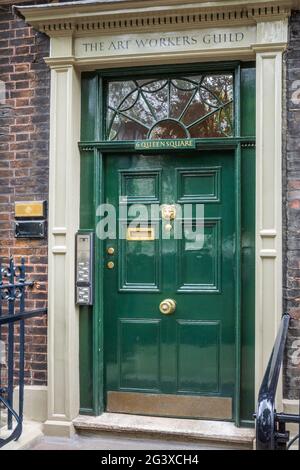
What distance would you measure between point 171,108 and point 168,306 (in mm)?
1702

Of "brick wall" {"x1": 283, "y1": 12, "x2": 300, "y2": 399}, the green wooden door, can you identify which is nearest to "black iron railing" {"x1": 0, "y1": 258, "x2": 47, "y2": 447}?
the green wooden door

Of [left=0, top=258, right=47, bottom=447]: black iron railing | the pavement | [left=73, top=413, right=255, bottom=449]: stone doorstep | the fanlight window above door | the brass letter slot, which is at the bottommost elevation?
the pavement

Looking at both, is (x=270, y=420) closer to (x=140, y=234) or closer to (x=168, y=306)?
(x=168, y=306)

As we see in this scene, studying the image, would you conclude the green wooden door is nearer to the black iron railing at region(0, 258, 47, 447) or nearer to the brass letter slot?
the brass letter slot

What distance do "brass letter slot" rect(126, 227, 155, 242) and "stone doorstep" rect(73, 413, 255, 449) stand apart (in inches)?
60.1

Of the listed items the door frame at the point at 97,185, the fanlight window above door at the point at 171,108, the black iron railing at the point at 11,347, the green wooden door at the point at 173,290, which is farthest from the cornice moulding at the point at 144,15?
the black iron railing at the point at 11,347

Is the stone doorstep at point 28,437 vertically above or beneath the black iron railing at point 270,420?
beneath

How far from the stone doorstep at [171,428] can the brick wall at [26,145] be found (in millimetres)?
595

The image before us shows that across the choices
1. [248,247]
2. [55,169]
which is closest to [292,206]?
[248,247]

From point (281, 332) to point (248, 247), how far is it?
4.14 ft

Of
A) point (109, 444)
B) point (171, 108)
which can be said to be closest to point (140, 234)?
point (171, 108)

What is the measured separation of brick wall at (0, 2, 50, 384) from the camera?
16.1 ft

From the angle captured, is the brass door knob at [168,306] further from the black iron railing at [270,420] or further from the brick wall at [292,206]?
the black iron railing at [270,420]

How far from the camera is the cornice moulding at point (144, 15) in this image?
444cm
